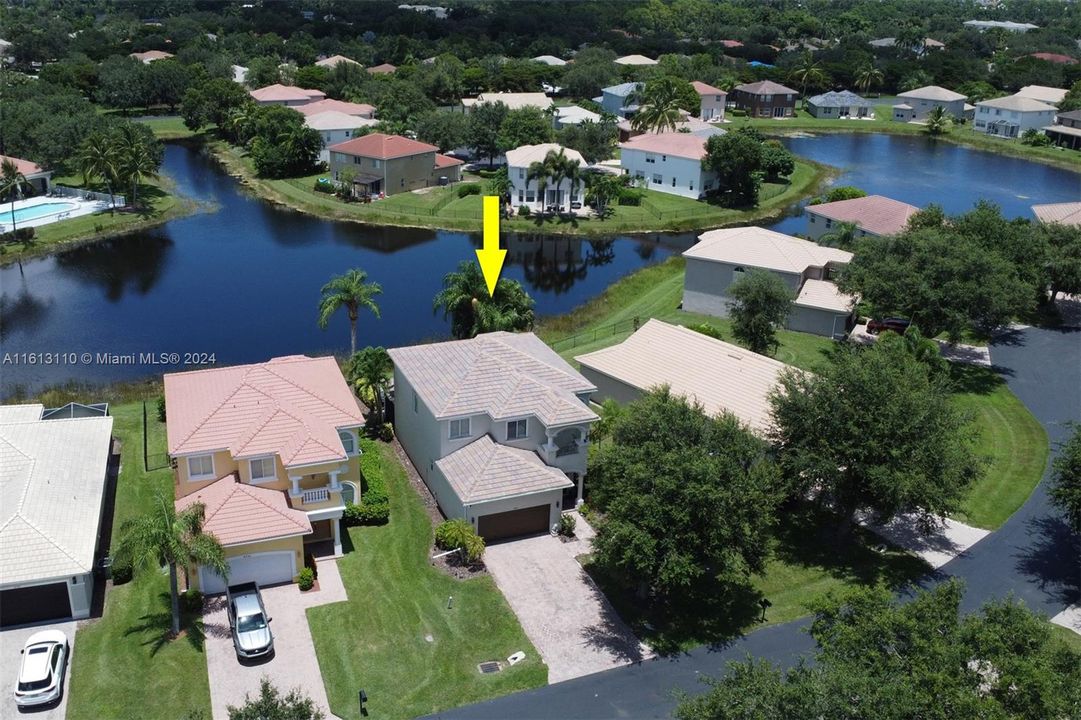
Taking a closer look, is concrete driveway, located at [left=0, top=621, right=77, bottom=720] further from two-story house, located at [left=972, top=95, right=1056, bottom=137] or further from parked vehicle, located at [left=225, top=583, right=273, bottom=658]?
two-story house, located at [left=972, top=95, right=1056, bottom=137]

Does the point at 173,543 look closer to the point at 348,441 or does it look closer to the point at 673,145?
the point at 348,441

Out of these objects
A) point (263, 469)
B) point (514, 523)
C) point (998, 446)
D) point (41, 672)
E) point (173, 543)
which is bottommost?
point (514, 523)

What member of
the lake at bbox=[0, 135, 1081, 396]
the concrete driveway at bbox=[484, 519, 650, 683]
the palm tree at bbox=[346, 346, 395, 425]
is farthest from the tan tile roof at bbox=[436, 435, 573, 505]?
the lake at bbox=[0, 135, 1081, 396]

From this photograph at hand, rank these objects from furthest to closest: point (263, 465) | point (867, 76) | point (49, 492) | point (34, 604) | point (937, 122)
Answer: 1. point (867, 76)
2. point (937, 122)
3. point (263, 465)
4. point (49, 492)
5. point (34, 604)

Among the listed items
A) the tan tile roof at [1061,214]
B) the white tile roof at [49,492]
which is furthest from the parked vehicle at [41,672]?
the tan tile roof at [1061,214]

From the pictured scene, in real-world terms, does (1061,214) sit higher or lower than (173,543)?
higher

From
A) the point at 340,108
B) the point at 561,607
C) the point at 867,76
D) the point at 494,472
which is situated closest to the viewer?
the point at 561,607

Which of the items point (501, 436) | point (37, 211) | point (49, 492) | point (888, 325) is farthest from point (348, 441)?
point (37, 211)

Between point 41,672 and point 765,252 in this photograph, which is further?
point 765,252
